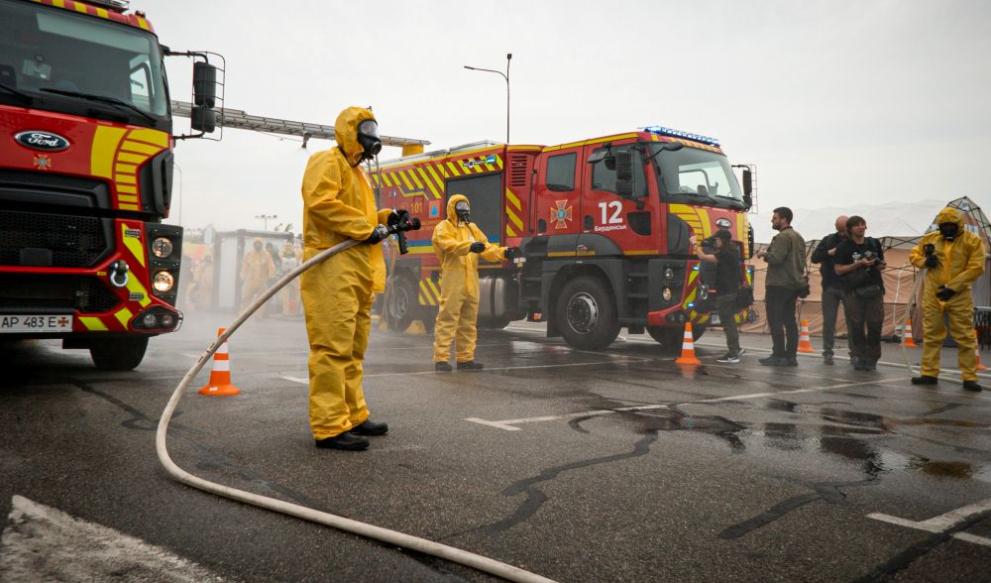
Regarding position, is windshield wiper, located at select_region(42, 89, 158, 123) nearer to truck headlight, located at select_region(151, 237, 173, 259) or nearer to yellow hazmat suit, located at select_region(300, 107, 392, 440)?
truck headlight, located at select_region(151, 237, 173, 259)

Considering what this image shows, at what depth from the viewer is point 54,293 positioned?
5.97 meters

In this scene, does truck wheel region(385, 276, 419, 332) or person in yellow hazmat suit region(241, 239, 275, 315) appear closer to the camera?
truck wheel region(385, 276, 419, 332)

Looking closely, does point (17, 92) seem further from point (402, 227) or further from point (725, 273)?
point (725, 273)

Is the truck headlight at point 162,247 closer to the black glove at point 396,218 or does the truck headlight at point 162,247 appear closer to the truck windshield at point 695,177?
the black glove at point 396,218

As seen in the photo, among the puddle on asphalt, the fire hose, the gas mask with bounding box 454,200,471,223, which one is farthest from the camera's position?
the gas mask with bounding box 454,200,471,223

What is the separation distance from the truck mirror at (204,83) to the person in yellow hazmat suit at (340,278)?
130 inches

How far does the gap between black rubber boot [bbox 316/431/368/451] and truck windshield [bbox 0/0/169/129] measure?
11.9 feet

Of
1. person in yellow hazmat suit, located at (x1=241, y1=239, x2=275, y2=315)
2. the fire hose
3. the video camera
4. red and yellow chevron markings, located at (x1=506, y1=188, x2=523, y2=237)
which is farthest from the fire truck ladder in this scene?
the fire hose

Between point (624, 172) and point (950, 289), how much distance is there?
397cm

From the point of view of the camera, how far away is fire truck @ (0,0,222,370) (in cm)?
571

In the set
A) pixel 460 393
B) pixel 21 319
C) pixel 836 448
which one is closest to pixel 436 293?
pixel 460 393

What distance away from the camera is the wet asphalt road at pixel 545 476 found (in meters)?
2.57

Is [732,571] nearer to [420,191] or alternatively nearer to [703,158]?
[703,158]

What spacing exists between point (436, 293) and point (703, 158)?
5238mm
